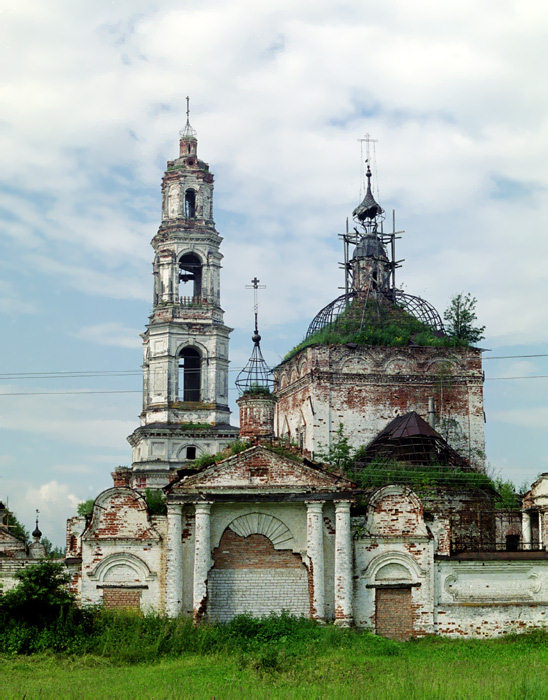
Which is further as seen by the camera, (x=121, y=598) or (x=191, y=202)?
(x=191, y=202)

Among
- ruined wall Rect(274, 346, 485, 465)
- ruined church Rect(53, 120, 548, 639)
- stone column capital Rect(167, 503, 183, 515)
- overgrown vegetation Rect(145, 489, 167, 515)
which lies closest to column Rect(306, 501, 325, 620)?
ruined church Rect(53, 120, 548, 639)

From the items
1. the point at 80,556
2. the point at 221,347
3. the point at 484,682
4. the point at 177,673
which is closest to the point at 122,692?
the point at 177,673

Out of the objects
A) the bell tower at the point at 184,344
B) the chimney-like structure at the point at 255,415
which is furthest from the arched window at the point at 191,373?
the chimney-like structure at the point at 255,415

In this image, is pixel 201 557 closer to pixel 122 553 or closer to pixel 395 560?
pixel 122 553

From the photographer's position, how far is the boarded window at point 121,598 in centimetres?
2291

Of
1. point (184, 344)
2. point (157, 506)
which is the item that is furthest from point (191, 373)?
point (157, 506)

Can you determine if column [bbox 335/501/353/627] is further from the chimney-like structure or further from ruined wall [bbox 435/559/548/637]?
the chimney-like structure

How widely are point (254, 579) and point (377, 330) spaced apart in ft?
41.9

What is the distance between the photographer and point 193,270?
4881cm

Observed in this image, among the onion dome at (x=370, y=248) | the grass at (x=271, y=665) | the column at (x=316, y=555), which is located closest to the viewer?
the grass at (x=271, y=665)

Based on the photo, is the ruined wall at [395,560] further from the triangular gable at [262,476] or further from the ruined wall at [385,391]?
the ruined wall at [385,391]

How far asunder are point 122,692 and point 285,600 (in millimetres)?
7775

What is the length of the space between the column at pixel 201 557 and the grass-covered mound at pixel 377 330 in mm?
11168

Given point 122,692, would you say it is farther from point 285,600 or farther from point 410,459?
point 410,459
